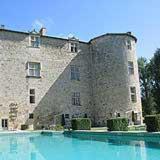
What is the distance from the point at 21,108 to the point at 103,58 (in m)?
9.39

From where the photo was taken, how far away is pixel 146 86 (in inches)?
1647

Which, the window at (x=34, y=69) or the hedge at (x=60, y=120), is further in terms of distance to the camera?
the hedge at (x=60, y=120)

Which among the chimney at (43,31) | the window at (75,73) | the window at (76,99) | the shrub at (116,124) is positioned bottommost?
the shrub at (116,124)

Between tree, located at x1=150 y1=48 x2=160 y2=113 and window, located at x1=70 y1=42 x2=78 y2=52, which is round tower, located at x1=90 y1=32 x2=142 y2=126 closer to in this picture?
window, located at x1=70 y1=42 x2=78 y2=52

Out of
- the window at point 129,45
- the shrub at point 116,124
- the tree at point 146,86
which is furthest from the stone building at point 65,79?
the tree at point 146,86

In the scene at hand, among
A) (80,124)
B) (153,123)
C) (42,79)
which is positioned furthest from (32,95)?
(153,123)

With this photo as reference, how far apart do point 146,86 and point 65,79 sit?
17.7 metres

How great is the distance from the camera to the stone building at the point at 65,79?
2503cm

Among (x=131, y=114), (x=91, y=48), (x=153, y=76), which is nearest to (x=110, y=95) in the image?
(x=131, y=114)

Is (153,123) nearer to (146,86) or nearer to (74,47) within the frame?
(74,47)

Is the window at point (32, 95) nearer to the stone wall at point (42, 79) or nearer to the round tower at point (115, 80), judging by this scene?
the stone wall at point (42, 79)

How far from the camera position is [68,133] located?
65.5 feet

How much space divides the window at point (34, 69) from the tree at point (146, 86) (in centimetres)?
1817

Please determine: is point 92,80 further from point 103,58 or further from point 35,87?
point 35,87
